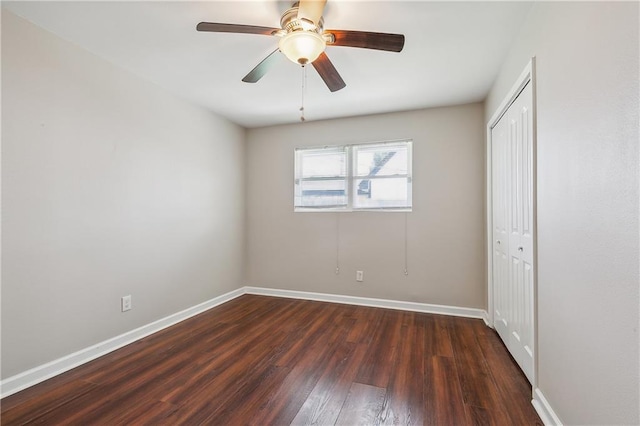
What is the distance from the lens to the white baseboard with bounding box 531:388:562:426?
1475 millimetres

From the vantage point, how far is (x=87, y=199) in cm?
226

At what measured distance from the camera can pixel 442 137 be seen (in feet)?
11.1

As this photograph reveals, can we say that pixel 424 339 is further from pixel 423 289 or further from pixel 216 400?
pixel 216 400

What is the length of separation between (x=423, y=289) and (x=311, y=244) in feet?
5.13

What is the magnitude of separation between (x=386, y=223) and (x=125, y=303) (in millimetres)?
2917

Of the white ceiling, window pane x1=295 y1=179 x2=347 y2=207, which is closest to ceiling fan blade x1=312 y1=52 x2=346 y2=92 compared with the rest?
the white ceiling

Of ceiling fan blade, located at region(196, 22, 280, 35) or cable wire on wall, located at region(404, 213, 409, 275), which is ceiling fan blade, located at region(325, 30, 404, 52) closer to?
ceiling fan blade, located at region(196, 22, 280, 35)

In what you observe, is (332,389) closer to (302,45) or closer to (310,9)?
(302,45)

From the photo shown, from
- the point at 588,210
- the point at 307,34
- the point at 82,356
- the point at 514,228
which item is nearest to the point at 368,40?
the point at 307,34

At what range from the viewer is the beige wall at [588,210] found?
0.97m

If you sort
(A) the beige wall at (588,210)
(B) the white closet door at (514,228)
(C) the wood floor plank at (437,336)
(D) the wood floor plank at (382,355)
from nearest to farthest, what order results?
1. (A) the beige wall at (588,210)
2. (B) the white closet door at (514,228)
3. (D) the wood floor plank at (382,355)
4. (C) the wood floor plank at (437,336)

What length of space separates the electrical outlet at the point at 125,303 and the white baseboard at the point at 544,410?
320cm

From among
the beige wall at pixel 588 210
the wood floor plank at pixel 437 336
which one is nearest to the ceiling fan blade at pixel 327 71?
the beige wall at pixel 588 210

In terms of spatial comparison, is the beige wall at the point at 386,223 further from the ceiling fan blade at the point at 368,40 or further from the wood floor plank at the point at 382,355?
the ceiling fan blade at the point at 368,40
